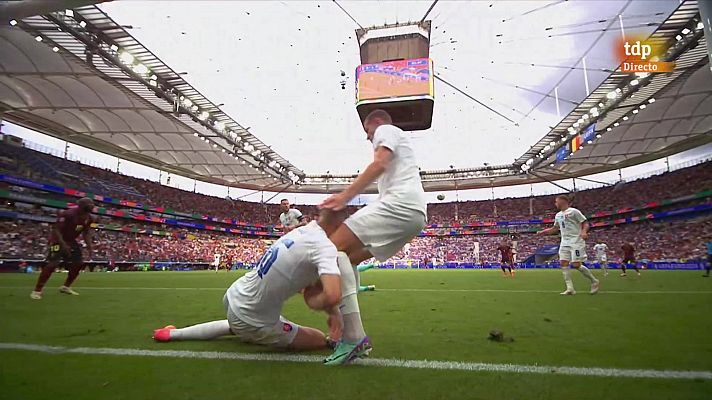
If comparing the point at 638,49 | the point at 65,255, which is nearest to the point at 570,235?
the point at 65,255

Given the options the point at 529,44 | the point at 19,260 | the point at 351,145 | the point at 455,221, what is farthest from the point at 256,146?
the point at 455,221

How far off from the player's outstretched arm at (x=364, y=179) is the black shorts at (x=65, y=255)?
7145 millimetres

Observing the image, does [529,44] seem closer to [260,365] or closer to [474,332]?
[474,332]

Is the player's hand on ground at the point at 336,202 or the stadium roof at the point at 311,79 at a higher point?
the stadium roof at the point at 311,79

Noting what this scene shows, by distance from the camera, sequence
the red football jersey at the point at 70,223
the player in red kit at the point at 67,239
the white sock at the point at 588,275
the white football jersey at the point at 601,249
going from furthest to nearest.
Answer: the white football jersey at the point at 601,249 < the white sock at the point at 588,275 < the red football jersey at the point at 70,223 < the player in red kit at the point at 67,239

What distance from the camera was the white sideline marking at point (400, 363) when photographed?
7.62 feet

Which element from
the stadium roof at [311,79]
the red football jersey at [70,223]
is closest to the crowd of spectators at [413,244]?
the stadium roof at [311,79]

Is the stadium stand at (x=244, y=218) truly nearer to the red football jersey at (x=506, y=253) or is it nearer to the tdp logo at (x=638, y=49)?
the red football jersey at (x=506, y=253)

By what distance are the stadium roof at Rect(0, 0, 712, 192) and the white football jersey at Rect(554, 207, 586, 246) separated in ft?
42.7

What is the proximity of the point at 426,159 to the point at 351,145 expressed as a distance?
1070 cm

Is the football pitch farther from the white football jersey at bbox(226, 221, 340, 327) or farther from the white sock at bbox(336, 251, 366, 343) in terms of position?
the white football jersey at bbox(226, 221, 340, 327)

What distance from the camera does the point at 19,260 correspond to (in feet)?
79.8

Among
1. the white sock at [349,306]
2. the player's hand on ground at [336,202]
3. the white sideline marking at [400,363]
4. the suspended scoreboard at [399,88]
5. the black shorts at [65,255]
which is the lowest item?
the white sideline marking at [400,363]

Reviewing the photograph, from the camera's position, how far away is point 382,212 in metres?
3.07
